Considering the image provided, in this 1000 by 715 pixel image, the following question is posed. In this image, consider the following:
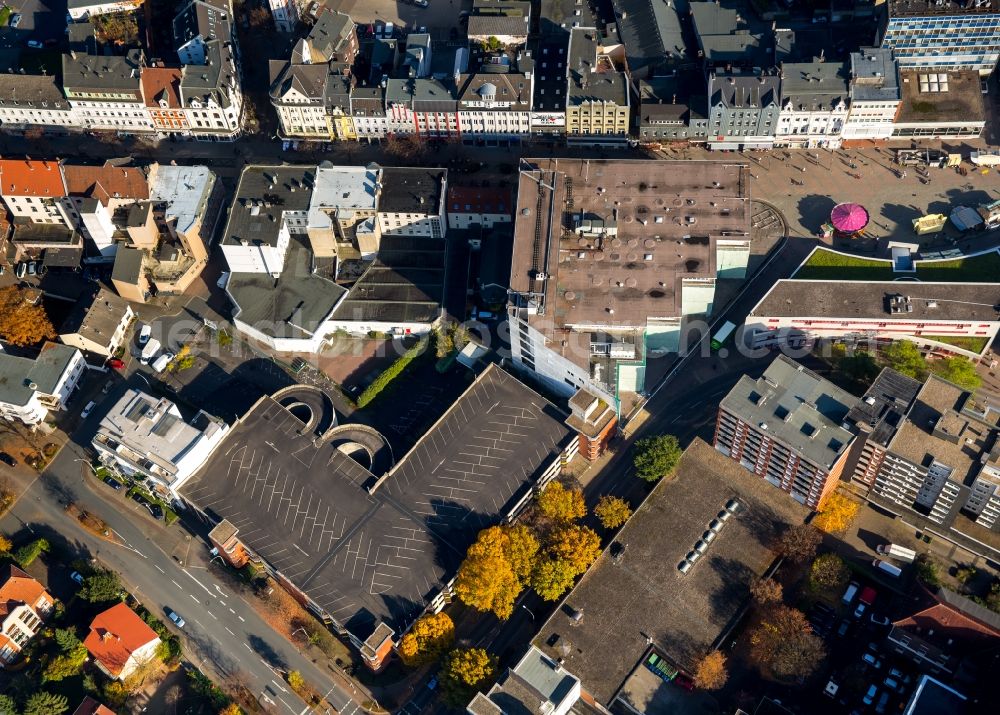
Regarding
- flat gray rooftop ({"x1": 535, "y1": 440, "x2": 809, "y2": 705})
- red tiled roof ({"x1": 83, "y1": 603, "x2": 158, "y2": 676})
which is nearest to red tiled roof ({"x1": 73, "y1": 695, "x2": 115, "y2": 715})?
red tiled roof ({"x1": 83, "y1": 603, "x2": 158, "y2": 676})

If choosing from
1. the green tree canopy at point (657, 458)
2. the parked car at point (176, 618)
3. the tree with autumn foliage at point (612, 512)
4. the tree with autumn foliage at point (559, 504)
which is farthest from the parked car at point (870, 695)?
the parked car at point (176, 618)

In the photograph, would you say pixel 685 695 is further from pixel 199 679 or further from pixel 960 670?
pixel 199 679

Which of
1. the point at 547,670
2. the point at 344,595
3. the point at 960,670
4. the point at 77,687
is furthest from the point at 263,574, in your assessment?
the point at 960,670

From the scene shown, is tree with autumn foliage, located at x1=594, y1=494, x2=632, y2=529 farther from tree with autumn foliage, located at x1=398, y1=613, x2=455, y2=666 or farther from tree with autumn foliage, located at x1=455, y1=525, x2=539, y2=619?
tree with autumn foliage, located at x1=398, y1=613, x2=455, y2=666

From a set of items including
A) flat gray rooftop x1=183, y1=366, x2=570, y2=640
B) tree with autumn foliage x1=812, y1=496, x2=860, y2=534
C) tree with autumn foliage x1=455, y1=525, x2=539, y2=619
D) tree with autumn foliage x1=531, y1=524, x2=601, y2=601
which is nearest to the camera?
tree with autumn foliage x1=455, y1=525, x2=539, y2=619

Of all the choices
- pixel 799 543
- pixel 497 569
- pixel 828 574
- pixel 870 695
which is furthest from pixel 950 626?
pixel 497 569

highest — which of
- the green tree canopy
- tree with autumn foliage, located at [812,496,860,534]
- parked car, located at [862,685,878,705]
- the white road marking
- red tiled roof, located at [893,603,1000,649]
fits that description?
the green tree canopy

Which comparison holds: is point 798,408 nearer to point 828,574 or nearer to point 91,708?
point 828,574
